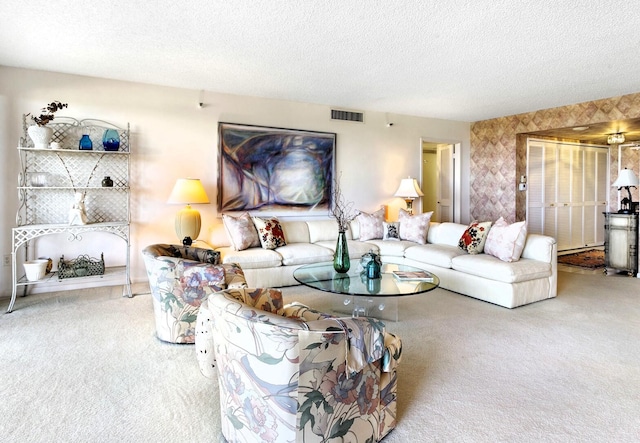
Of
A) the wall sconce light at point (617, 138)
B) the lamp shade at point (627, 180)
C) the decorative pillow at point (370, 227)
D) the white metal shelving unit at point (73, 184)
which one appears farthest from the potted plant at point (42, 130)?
the wall sconce light at point (617, 138)

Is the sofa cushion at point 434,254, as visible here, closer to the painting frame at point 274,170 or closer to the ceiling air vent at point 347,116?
the painting frame at point 274,170

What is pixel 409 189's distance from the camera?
19.8ft

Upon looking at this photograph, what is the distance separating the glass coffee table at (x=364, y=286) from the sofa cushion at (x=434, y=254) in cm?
93

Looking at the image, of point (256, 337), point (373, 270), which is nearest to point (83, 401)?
point (256, 337)

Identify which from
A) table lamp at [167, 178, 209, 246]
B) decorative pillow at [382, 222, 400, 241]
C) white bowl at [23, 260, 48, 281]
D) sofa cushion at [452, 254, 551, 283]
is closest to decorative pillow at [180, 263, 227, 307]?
table lamp at [167, 178, 209, 246]

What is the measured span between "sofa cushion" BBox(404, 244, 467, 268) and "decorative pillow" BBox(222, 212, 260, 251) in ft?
6.57

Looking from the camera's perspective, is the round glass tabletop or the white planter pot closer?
the round glass tabletop

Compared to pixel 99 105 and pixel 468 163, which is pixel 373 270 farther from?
pixel 468 163

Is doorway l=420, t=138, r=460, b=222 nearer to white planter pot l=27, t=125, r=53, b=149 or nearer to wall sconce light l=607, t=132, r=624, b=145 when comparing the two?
wall sconce light l=607, t=132, r=624, b=145

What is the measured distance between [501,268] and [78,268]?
442 centimetres

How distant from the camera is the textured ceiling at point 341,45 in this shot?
106 inches

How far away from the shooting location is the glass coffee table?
113 inches

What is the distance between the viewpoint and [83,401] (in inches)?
79.3

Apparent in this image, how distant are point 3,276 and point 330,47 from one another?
4183 millimetres
